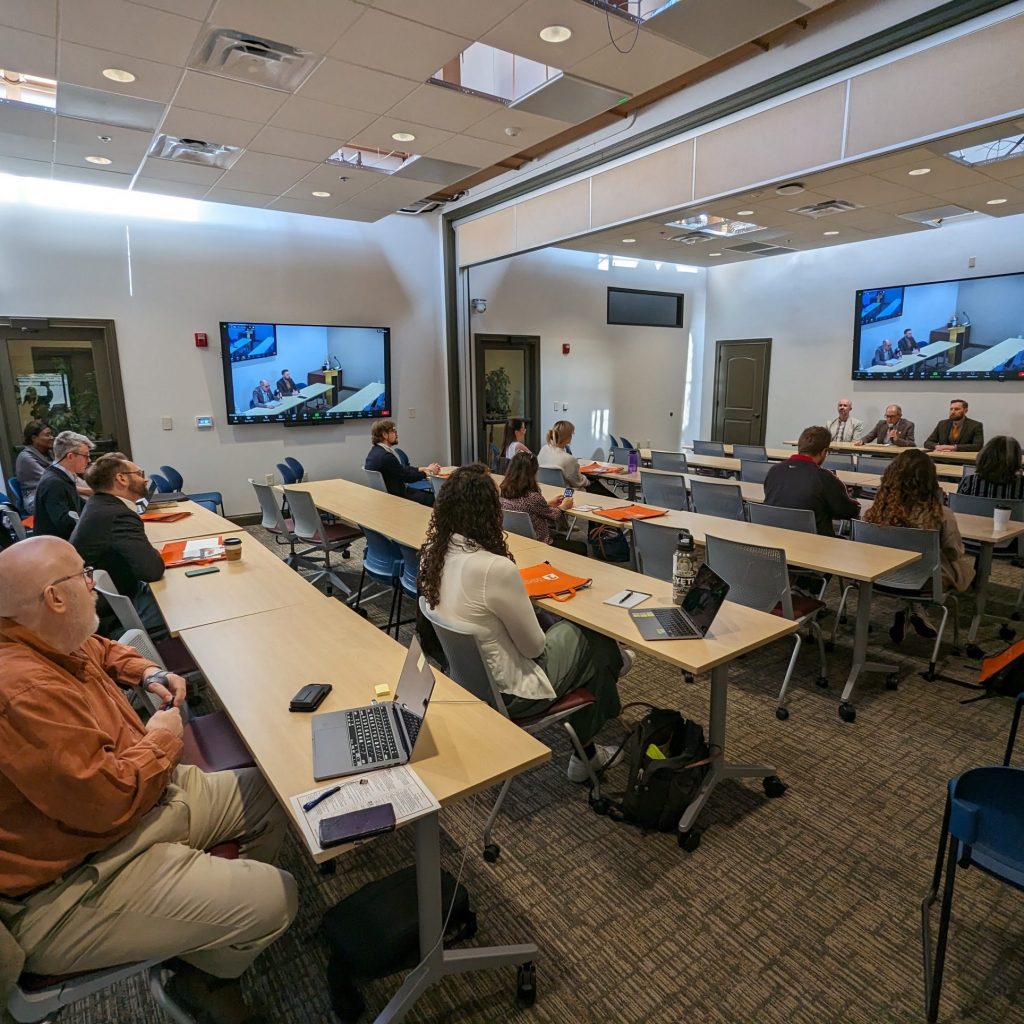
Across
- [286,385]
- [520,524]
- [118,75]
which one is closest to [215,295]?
[286,385]

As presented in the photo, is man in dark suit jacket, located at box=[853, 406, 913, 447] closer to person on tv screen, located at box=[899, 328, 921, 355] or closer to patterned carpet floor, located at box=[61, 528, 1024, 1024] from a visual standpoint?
person on tv screen, located at box=[899, 328, 921, 355]

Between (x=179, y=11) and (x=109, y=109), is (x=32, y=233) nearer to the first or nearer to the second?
(x=109, y=109)

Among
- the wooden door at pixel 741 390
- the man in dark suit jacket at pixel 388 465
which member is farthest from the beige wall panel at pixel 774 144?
the wooden door at pixel 741 390

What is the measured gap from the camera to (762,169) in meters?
4.66

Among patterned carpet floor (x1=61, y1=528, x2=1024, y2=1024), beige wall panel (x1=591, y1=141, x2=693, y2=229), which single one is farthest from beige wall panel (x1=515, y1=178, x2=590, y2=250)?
patterned carpet floor (x1=61, y1=528, x2=1024, y2=1024)

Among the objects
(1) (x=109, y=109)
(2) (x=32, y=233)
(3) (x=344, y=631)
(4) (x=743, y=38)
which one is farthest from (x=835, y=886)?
(2) (x=32, y=233)

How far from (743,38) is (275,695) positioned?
169 inches

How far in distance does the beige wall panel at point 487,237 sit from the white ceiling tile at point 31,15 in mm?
4752

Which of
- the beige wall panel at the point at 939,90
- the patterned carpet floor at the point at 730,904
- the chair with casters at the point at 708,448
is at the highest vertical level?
the beige wall panel at the point at 939,90

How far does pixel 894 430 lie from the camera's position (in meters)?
7.80

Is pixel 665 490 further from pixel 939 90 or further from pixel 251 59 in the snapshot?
pixel 251 59

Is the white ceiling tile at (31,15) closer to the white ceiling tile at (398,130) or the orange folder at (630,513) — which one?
the white ceiling tile at (398,130)

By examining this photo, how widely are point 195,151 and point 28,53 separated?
1.70m

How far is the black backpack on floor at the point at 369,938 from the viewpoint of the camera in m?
1.62
